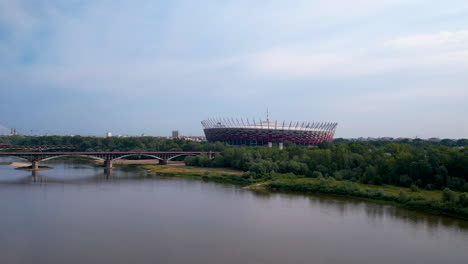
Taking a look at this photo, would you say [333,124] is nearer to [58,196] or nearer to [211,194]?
[211,194]

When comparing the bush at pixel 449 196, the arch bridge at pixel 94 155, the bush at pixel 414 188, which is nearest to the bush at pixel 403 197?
the bush at pixel 449 196

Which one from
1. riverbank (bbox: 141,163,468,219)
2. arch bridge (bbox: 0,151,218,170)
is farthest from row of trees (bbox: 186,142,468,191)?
arch bridge (bbox: 0,151,218,170)

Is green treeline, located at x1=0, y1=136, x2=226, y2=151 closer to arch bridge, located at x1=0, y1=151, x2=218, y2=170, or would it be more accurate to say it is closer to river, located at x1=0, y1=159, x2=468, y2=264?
arch bridge, located at x1=0, y1=151, x2=218, y2=170

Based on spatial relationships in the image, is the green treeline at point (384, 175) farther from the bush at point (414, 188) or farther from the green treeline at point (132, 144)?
the green treeline at point (132, 144)

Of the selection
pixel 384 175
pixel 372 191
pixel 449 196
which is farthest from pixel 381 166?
pixel 449 196

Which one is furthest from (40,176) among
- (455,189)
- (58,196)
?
(455,189)

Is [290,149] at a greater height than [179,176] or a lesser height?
greater

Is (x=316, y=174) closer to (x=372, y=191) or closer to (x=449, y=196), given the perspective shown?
(x=372, y=191)
